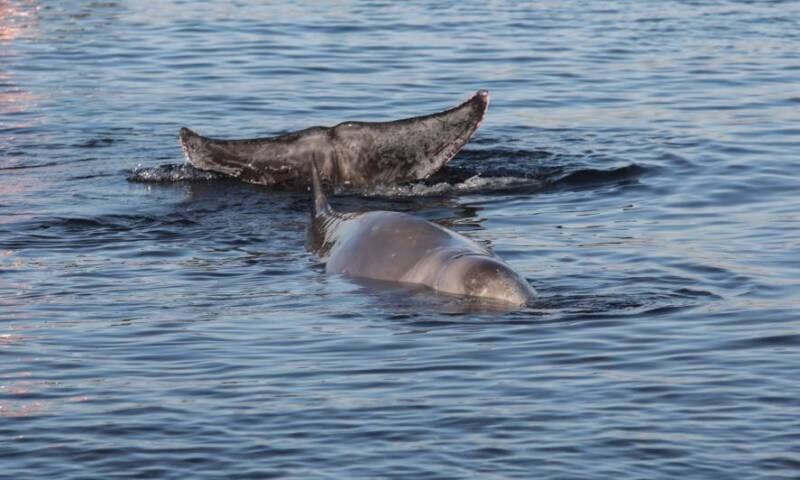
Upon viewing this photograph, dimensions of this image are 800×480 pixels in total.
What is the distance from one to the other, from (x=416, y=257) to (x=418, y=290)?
30cm

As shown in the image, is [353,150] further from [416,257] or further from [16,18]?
[16,18]

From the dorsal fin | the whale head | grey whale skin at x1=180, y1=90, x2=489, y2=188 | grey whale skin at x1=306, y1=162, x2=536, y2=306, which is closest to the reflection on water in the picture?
grey whale skin at x1=180, y1=90, x2=489, y2=188

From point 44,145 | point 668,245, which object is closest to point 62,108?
point 44,145

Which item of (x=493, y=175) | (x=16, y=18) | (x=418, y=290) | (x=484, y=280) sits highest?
(x=484, y=280)

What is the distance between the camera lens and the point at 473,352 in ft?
31.1

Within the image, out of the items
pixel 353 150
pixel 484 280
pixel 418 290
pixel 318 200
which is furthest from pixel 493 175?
pixel 484 280

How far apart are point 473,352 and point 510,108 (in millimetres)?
10314

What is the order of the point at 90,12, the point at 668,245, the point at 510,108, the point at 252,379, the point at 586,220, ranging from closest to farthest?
the point at 252,379 < the point at 668,245 < the point at 586,220 < the point at 510,108 < the point at 90,12

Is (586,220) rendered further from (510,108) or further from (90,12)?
(90,12)

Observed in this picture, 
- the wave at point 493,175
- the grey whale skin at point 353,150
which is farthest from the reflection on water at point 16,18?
the grey whale skin at point 353,150

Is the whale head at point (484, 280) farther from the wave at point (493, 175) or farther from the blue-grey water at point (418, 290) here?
the wave at point (493, 175)

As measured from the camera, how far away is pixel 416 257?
10.7m

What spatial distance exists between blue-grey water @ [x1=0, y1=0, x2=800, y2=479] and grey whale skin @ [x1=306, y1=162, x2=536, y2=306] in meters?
0.14

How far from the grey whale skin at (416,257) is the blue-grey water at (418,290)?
14 centimetres
